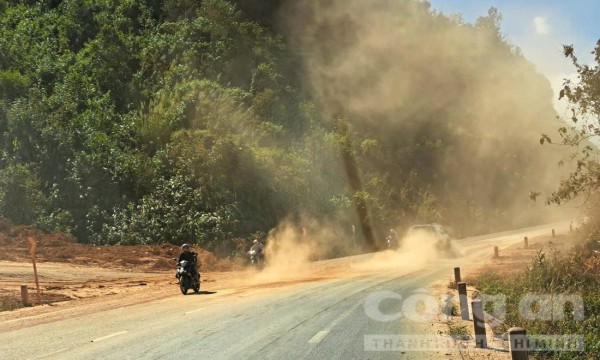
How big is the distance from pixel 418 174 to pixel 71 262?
4218cm

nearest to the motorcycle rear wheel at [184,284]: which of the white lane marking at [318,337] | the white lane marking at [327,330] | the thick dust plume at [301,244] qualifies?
the white lane marking at [327,330]

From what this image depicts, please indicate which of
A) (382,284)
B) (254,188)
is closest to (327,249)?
(254,188)

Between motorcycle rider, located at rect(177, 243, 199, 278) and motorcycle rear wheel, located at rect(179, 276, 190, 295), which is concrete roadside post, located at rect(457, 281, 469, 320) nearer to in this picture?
motorcycle rear wheel, located at rect(179, 276, 190, 295)

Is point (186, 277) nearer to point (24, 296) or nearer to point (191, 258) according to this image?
point (191, 258)

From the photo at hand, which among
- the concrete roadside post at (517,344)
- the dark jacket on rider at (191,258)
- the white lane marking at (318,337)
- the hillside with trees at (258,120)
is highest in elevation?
the hillside with trees at (258,120)

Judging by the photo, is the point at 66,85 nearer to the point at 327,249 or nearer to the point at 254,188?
the point at 254,188

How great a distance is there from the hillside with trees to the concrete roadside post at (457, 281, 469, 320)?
80.2ft

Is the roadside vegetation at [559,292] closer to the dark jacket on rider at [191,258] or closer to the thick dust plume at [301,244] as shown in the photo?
the dark jacket on rider at [191,258]

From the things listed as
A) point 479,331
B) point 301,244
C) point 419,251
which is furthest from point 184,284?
point 301,244

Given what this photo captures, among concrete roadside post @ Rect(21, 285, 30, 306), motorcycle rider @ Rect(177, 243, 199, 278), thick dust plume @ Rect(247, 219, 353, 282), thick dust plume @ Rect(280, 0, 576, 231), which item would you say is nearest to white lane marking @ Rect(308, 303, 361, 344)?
motorcycle rider @ Rect(177, 243, 199, 278)

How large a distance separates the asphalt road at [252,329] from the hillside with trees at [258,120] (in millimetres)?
19556

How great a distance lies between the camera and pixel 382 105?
70125 millimetres

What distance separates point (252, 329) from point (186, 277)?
31.5ft

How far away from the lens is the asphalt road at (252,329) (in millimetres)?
10320
